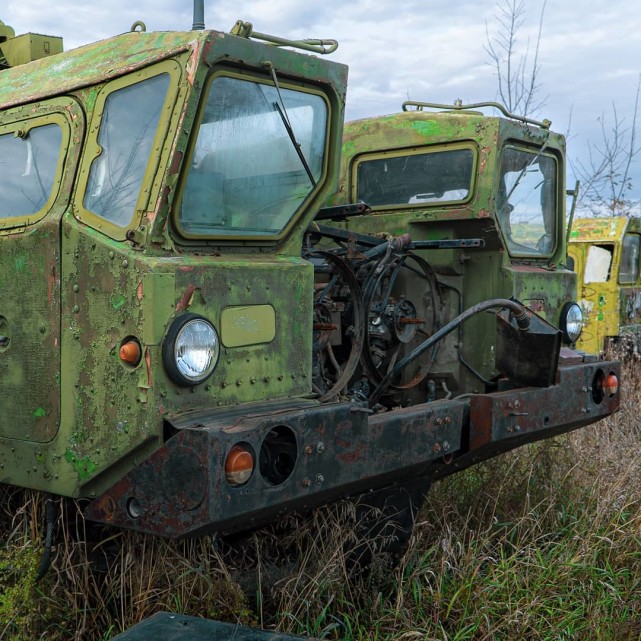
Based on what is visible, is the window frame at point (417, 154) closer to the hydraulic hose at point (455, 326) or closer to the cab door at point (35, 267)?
the hydraulic hose at point (455, 326)

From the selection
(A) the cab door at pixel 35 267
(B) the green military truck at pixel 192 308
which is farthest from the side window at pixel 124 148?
(A) the cab door at pixel 35 267

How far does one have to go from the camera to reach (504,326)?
13.8 ft

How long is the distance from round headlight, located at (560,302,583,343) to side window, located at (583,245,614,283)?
6.10 meters

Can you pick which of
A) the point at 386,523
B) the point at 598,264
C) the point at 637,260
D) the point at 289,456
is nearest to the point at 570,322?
the point at 386,523

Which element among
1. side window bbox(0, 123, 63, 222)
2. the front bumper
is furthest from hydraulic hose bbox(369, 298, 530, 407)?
side window bbox(0, 123, 63, 222)

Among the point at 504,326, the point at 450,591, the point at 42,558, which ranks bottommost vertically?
the point at 450,591

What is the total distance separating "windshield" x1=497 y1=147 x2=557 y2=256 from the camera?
500cm

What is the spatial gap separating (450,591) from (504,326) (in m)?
1.19

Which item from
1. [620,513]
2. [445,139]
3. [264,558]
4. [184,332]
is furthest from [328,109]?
[620,513]

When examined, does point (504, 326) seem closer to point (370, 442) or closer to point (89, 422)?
point (370, 442)

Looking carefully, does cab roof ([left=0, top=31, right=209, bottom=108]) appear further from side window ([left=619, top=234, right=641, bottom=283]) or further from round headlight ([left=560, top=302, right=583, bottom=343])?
side window ([left=619, top=234, right=641, bottom=283])

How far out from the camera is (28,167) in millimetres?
3535

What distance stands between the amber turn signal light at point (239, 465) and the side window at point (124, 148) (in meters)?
0.88

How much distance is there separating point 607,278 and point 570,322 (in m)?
6.19
